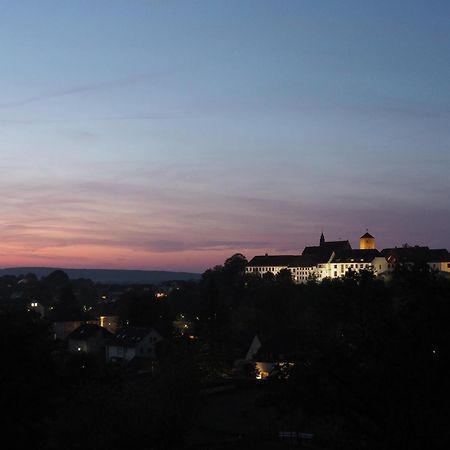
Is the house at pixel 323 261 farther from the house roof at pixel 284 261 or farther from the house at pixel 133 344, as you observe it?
the house at pixel 133 344

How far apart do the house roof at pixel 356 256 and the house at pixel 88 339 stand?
188 feet

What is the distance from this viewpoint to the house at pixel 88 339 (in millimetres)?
72375

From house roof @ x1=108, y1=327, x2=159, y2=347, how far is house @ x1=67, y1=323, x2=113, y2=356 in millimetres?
5169

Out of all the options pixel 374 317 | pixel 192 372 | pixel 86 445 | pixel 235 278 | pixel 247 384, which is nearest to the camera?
pixel 374 317

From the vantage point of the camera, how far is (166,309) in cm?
7594

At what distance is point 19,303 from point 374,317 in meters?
107

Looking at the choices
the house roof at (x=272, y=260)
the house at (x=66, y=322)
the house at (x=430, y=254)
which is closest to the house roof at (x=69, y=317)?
the house at (x=66, y=322)

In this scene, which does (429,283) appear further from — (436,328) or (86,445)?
(86,445)

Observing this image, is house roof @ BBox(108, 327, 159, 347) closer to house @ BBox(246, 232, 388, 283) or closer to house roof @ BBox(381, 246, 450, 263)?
house @ BBox(246, 232, 388, 283)

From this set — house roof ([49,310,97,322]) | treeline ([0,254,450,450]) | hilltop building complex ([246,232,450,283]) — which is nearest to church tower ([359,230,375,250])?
hilltop building complex ([246,232,450,283])

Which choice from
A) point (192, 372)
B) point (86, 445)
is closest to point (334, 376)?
point (86, 445)

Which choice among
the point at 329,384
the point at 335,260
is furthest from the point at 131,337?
the point at 335,260

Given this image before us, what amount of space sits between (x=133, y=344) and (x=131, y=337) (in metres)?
1.08

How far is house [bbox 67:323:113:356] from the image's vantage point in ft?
237
